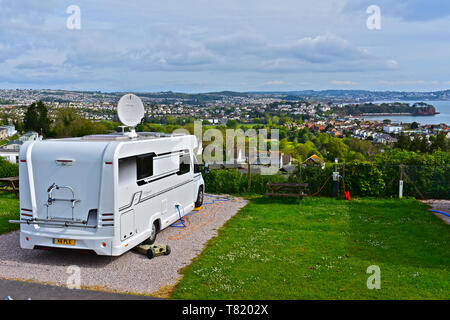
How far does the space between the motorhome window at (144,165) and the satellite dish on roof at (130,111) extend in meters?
1.23

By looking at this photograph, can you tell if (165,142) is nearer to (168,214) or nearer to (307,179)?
(168,214)

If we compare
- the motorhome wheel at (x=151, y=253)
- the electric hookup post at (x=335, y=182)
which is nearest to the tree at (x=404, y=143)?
the electric hookup post at (x=335, y=182)

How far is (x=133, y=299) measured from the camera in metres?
6.67

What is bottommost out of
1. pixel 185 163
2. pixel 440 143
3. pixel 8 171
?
pixel 8 171

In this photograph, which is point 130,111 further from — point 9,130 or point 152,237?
point 9,130

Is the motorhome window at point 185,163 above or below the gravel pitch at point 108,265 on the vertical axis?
above

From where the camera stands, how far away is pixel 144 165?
8938 millimetres

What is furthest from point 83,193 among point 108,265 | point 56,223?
point 108,265

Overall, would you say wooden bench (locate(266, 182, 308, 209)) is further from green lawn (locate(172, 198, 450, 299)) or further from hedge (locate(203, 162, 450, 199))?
green lawn (locate(172, 198, 450, 299))

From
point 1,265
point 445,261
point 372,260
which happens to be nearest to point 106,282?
point 1,265

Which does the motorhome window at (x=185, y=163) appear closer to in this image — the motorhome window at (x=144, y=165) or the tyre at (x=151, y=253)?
the motorhome window at (x=144, y=165)

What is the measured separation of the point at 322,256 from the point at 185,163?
15.1ft

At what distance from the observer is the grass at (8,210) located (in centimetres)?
1145
